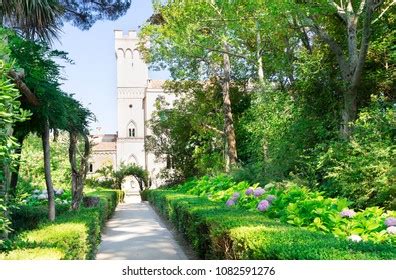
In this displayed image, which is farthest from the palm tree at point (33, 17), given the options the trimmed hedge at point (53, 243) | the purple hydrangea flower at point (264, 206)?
the purple hydrangea flower at point (264, 206)

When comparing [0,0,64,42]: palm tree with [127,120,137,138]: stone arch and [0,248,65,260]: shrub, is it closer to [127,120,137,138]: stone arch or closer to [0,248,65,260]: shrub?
[127,120,137,138]: stone arch

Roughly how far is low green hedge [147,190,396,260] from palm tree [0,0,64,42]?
2394 millimetres

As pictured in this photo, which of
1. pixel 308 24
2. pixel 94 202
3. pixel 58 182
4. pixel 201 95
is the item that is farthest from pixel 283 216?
pixel 201 95

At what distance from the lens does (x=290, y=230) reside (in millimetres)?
3189

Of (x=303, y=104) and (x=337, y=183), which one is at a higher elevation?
(x=303, y=104)

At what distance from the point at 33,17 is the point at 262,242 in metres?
3.33

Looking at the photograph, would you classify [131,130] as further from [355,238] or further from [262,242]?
[262,242]

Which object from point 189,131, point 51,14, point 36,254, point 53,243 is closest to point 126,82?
point 51,14

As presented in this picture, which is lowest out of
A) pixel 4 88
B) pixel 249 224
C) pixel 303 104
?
pixel 249 224

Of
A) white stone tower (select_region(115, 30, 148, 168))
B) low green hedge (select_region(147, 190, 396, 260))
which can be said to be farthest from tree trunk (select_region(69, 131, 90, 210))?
low green hedge (select_region(147, 190, 396, 260))

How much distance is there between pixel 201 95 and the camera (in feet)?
50.7

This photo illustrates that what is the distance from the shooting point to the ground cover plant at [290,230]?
2621mm
